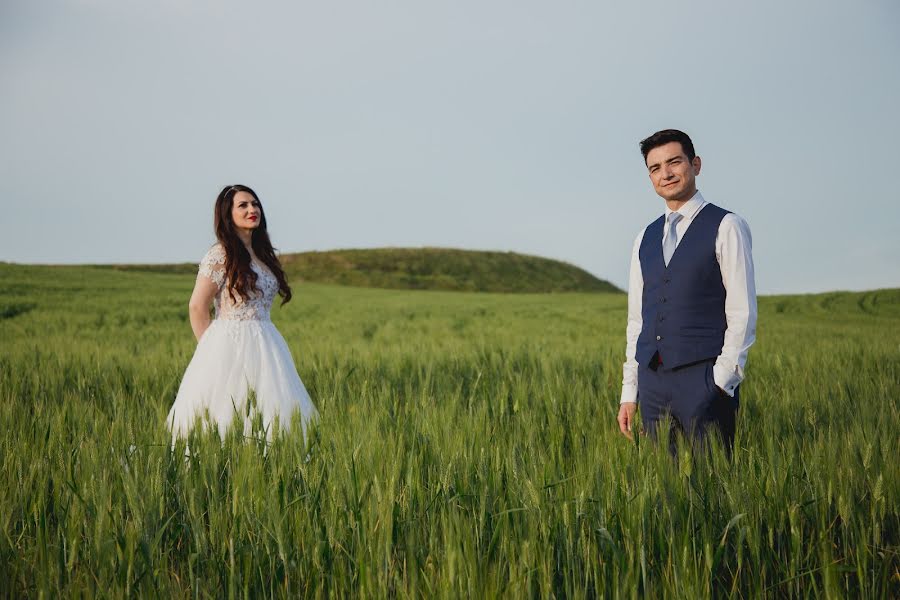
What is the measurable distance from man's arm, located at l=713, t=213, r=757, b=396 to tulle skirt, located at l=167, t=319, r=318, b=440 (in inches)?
94.3

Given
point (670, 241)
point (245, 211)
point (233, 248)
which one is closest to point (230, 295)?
point (233, 248)

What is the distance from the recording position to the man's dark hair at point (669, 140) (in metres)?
Result: 2.51

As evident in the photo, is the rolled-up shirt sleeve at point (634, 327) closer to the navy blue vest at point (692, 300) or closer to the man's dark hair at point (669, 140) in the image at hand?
the navy blue vest at point (692, 300)

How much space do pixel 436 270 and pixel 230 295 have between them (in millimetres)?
69547

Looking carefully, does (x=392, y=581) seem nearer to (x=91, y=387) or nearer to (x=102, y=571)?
(x=102, y=571)

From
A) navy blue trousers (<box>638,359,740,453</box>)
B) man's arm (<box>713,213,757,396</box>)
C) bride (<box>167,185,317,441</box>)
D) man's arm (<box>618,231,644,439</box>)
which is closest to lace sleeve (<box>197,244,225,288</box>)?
bride (<box>167,185,317,441</box>)

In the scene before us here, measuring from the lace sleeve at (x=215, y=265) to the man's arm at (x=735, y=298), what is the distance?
9.74 ft

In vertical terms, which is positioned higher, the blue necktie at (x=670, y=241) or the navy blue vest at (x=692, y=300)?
the blue necktie at (x=670, y=241)

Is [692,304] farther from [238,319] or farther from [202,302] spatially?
[202,302]

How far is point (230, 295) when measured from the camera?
3.80 metres

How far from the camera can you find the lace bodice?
3.77 meters

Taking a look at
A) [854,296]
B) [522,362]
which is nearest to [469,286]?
[854,296]

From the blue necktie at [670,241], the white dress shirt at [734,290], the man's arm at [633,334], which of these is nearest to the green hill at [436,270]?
the man's arm at [633,334]

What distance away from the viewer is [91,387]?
4789 mm
